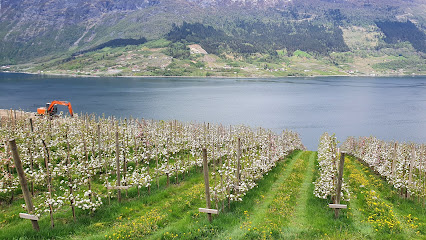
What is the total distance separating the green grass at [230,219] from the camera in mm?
11938

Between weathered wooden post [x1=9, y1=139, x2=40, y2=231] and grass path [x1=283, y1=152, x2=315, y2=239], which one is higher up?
weathered wooden post [x1=9, y1=139, x2=40, y2=231]

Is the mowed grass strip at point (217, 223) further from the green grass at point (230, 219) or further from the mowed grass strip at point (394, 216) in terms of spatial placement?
the mowed grass strip at point (394, 216)

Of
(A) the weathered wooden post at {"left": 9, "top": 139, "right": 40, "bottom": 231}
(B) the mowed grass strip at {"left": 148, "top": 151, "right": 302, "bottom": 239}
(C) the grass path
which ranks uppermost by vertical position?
(A) the weathered wooden post at {"left": 9, "top": 139, "right": 40, "bottom": 231}

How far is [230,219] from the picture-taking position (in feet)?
43.9

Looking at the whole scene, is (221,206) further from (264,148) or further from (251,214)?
(264,148)

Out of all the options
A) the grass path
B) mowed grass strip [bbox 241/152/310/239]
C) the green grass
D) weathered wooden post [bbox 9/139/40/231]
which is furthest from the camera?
the grass path

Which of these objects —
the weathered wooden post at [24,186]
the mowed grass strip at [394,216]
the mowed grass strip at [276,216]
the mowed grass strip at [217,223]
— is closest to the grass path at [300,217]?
the mowed grass strip at [276,216]

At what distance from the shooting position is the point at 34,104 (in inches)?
3952

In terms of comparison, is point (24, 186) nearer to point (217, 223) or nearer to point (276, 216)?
point (217, 223)

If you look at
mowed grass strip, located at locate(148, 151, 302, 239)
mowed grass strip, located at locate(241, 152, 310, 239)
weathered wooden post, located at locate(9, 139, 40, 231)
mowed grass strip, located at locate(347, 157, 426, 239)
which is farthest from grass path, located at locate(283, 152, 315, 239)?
weathered wooden post, located at locate(9, 139, 40, 231)

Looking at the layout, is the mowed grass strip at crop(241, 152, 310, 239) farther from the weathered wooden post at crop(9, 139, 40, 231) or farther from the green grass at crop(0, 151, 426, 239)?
the weathered wooden post at crop(9, 139, 40, 231)

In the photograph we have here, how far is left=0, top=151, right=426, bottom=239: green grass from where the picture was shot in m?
11.9

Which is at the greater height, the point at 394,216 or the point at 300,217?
the point at 394,216

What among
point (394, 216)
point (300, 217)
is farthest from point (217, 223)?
point (394, 216)
